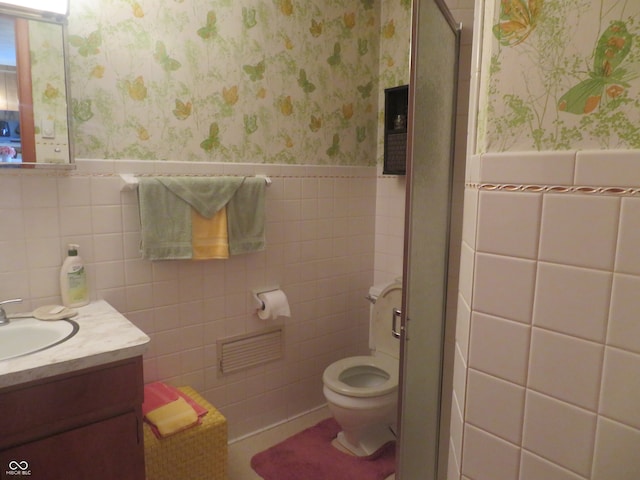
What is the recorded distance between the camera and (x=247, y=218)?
2025 mm

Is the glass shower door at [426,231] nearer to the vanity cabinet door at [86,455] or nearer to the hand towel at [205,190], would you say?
the vanity cabinet door at [86,455]

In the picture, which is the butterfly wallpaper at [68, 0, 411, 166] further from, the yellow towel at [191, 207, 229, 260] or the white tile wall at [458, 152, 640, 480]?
the white tile wall at [458, 152, 640, 480]

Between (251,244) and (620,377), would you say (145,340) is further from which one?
(620,377)

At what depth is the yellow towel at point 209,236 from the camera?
1872 millimetres

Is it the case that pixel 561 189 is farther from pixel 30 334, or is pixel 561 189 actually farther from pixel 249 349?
pixel 249 349

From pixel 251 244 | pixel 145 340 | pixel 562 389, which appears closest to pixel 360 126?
pixel 251 244

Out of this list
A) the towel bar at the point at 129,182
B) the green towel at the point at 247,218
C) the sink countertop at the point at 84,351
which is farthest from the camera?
the green towel at the point at 247,218

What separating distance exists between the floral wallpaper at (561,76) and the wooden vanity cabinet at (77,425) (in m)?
1.20

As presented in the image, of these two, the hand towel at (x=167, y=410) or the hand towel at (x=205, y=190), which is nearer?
the hand towel at (x=167, y=410)

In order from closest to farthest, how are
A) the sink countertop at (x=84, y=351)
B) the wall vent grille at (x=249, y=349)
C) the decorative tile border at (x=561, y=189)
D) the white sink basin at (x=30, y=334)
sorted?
the decorative tile border at (x=561, y=189) → the sink countertop at (x=84, y=351) → the white sink basin at (x=30, y=334) → the wall vent grille at (x=249, y=349)

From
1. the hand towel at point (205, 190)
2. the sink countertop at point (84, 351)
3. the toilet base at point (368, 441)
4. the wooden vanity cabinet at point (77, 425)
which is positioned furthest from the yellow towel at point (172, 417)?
the toilet base at point (368, 441)

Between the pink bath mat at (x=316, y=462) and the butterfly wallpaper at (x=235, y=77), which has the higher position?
the butterfly wallpaper at (x=235, y=77)

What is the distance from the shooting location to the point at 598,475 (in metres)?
0.76

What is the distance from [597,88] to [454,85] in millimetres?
730
